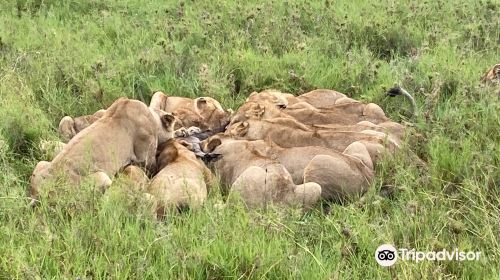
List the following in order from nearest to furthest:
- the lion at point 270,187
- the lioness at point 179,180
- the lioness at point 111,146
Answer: the lioness at point 179,180
the lion at point 270,187
the lioness at point 111,146

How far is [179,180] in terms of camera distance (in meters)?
5.16

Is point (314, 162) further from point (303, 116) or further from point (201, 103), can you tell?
point (201, 103)

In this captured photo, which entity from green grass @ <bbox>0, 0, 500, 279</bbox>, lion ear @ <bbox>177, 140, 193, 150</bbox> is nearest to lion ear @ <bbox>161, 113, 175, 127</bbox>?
lion ear @ <bbox>177, 140, 193, 150</bbox>

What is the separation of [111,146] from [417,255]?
270 cm

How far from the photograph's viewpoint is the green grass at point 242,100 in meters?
3.98

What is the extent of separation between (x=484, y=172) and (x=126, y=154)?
282 cm

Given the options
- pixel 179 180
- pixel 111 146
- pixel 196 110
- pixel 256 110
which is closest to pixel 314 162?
pixel 179 180

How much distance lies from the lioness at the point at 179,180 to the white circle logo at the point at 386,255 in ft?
4.32

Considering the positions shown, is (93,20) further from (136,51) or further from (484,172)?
(484,172)

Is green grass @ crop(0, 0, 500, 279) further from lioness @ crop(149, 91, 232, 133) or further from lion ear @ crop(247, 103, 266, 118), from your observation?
lion ear @ crop(247, 103, 266, 118)

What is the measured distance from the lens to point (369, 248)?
4.21 meters

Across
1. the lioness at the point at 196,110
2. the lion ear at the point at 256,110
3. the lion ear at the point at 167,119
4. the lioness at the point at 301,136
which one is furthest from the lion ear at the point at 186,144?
the lion ear at the point at 256,110

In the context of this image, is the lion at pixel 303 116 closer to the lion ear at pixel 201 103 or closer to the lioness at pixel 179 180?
the lion ear at pixel 201 103

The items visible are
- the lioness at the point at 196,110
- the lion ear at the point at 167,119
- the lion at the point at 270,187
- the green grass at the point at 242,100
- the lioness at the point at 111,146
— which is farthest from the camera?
the lioness at the point at 196,110
